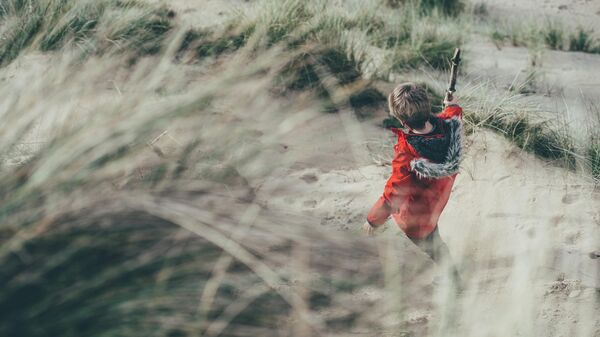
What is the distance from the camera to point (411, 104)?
2061mm

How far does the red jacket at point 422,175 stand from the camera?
2189 millimetres

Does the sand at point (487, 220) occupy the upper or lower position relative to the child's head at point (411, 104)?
lower

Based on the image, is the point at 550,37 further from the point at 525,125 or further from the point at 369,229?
the point at 369,229

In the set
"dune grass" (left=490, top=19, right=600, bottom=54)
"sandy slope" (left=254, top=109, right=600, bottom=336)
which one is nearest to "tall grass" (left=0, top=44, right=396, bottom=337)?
"sandy slope" (left=254, top=109, right=600, bottom=336)

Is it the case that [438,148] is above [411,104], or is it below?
below

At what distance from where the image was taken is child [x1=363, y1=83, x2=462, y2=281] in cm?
210

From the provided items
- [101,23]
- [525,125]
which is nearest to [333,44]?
[525,125]

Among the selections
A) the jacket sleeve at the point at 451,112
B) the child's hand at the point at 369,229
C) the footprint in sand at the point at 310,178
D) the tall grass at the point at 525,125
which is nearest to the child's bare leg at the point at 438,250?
the child's hand at the point at 369,229

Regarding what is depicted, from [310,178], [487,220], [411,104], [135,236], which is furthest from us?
[310,178]

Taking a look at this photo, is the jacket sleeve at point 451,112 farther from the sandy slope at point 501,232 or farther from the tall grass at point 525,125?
the tall grass at point 525,125

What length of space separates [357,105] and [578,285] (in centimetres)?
178

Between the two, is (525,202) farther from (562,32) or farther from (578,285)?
(562,32)

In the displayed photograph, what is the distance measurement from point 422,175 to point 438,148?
12 centimetres

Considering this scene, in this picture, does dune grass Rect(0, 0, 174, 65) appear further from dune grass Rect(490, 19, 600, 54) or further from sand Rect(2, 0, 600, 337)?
dune grass Rect(490, 19, 600, 54)
